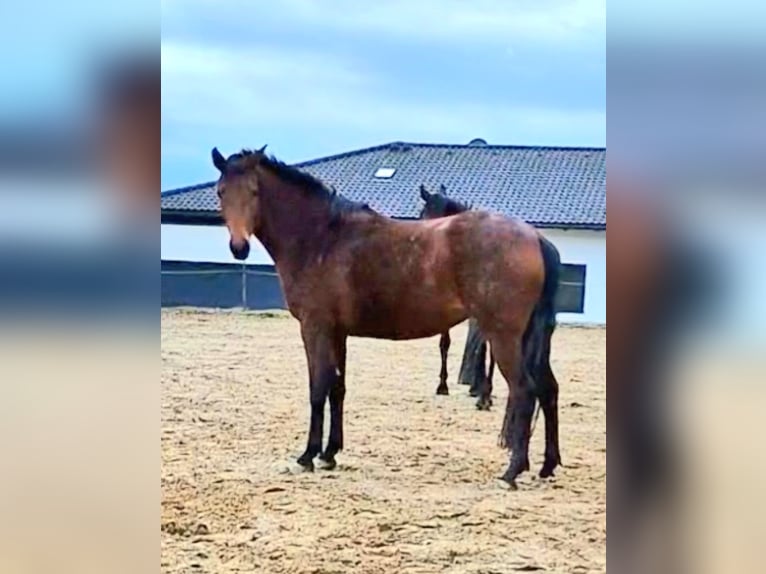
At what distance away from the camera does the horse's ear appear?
6.30ft

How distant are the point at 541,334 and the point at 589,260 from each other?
221 mm

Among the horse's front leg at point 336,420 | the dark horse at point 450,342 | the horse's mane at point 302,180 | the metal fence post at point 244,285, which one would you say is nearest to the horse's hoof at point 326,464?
the horse's front leg at point 336,420

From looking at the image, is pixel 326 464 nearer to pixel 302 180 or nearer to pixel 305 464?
pixel 305 464

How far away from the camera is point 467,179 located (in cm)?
193

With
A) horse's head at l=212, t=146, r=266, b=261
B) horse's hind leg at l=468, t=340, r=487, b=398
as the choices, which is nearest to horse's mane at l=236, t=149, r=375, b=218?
horse's head at l=212, t=146, r=266, b=261

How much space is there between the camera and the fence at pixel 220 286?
6.35ft

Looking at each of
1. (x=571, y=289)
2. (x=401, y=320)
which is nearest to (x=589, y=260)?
(x=571, y=289)

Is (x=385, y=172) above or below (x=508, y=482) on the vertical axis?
above

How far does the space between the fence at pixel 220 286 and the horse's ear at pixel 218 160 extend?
0.20 meters

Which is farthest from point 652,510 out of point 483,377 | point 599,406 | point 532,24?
point 532,24

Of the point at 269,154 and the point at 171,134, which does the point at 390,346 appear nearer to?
the point at 269,154

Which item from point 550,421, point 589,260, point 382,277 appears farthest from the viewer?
point 382,277

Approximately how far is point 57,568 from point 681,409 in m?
1.12

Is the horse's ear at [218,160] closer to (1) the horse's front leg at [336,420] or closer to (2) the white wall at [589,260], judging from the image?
(1) the horse's front leg at [336,420]
